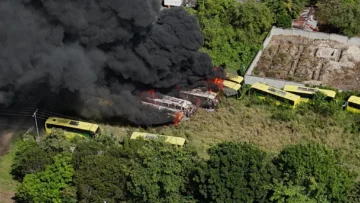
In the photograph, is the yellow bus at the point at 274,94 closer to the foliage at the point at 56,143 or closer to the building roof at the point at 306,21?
the building roof at the point at 306,21

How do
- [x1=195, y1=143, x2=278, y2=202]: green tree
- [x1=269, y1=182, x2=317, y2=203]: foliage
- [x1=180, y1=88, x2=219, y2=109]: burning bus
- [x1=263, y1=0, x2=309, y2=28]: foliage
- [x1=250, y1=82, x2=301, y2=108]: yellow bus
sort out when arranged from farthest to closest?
[x1=263, y1=0, x2=309, y2=28]: foliage < [x1=180, y1=88, x2=219, y2=109]: burning bus < [x1=250, y1=82, x2=301, y2=108]: yellow bus < [x1=195, y1=143, x2=278, y2=202]: green tree < [x1=269, y1=182, x2=317, y2=203]: foliage

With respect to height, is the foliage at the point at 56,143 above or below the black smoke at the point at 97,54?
below

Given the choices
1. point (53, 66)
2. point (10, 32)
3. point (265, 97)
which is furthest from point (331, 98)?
point (10, 32)

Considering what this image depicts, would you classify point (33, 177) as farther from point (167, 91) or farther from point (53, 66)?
point (167, 91)

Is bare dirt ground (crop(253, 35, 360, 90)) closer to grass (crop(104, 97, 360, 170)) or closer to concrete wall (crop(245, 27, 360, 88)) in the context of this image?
concrete wall (crop(245, 27, 360, 88))

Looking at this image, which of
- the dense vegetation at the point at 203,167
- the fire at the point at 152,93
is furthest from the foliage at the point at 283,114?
the fire at the point at 152,93

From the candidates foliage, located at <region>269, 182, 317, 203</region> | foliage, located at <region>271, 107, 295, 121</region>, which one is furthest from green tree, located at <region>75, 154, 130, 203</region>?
foliage, located at <region>271, 107, 295, 121</region>

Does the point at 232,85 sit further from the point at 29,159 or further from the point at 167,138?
the point at 29,159

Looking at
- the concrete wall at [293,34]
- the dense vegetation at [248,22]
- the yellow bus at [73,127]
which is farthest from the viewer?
the dense vegetation at [248,22]
